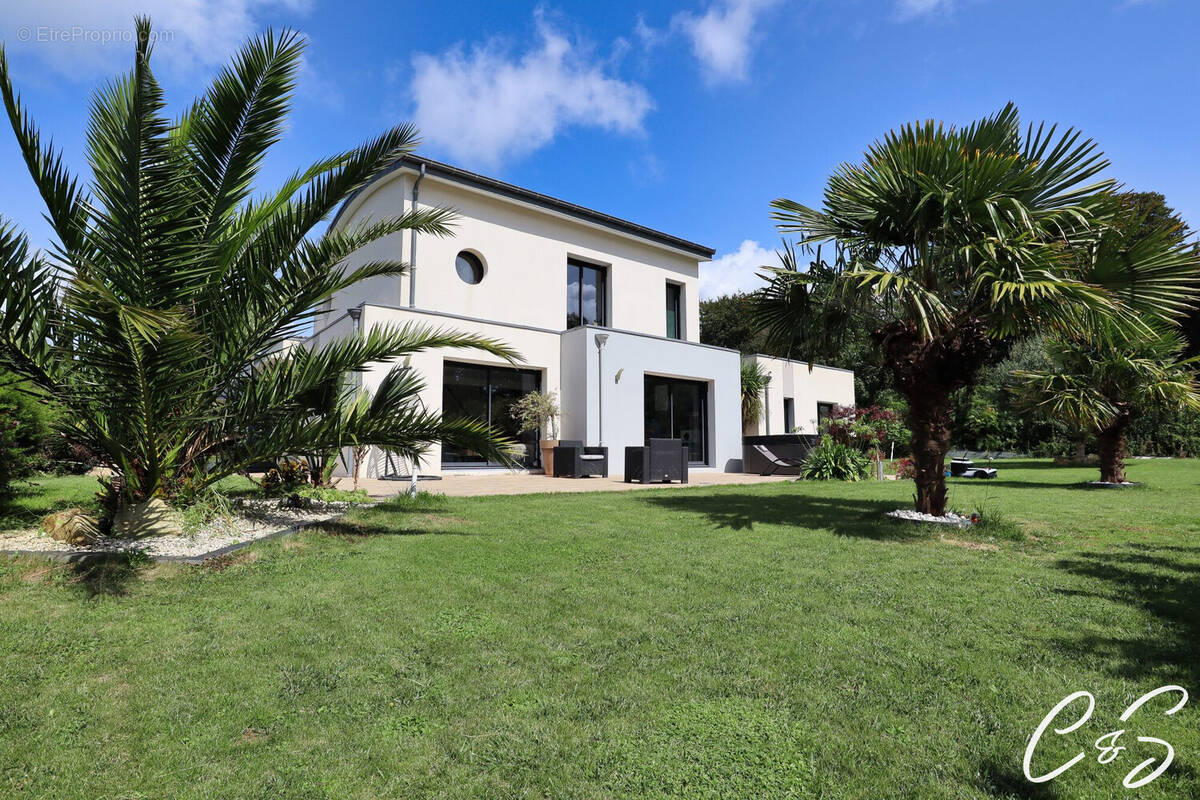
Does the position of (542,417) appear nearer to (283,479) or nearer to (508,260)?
(508,260)

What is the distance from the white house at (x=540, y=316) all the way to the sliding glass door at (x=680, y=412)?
0.03m

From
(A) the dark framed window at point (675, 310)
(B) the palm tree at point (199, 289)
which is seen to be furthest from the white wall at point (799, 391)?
(B) the palm tree at point (199, 289)

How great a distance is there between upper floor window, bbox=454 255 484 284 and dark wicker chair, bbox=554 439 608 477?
544 cm

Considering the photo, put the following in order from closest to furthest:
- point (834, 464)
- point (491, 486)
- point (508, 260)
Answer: point (491, 486) < point (834, 464) < point (508, 260)

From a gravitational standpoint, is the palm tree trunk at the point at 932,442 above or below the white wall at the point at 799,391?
below

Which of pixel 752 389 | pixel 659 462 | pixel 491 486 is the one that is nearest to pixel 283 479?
pixel 491 486

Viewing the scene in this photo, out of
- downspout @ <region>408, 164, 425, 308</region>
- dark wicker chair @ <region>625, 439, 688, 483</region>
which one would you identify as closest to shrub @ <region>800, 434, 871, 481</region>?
dark wicker chair @ <region>625, 439, 688, 483</region>

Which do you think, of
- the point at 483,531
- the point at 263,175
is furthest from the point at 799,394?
the point at 263,175

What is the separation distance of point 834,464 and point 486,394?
8.73m

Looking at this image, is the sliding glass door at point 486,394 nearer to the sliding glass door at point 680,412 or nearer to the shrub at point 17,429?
the sliding glass door at point 680,412

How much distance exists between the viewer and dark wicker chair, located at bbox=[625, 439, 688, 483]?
517 inches

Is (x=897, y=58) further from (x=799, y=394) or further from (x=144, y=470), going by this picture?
(x=799, y=394)

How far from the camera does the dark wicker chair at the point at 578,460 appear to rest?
48.0 ft

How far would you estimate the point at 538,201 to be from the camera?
17.8 metres
